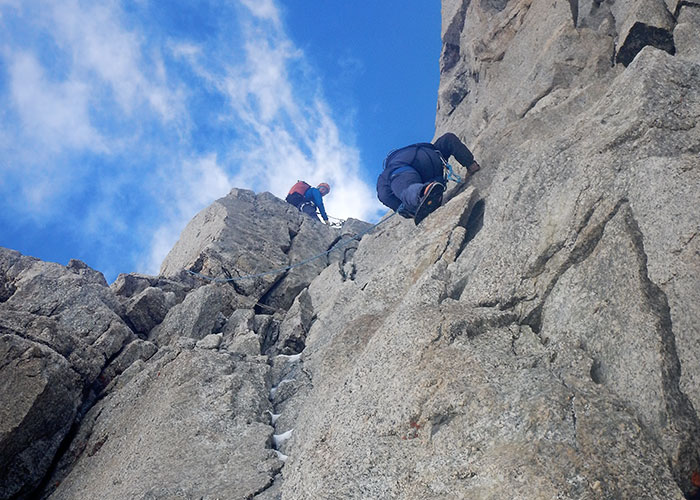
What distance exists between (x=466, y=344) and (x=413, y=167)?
292 inches

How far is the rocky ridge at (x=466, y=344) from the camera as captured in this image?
5.03 m

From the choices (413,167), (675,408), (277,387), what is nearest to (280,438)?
(277,387)

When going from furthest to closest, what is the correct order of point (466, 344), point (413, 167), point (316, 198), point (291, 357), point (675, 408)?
1. point (316, 198)
2. point (413, 167)
3. point (291, 357)
4. point (466, 344)
5. point (675, 408)

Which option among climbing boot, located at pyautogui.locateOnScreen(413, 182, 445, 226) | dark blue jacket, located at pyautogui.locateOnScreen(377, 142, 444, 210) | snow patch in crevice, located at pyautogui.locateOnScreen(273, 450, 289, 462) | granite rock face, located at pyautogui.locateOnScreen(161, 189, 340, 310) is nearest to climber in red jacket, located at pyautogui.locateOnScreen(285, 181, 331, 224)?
granite rock face, located at pyautogui.locateOnScreen(161, 189, 340, 310)

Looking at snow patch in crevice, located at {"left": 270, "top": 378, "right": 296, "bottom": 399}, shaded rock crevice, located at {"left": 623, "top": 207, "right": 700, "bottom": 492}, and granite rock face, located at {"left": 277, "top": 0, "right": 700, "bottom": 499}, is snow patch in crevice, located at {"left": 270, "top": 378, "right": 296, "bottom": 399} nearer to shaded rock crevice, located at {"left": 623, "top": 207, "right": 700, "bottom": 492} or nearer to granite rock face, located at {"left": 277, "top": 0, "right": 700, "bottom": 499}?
granite rock face, located at {"left": 277, "top": 0, "right": 700, "bottom": 499}

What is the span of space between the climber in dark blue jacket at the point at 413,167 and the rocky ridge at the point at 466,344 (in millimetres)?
806

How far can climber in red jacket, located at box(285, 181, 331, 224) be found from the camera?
24.3 metres

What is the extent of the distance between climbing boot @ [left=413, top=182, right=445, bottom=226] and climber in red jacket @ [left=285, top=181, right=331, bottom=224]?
12908mm

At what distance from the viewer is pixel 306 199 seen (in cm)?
2478

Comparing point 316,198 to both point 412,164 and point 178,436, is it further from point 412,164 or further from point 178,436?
point 178,436

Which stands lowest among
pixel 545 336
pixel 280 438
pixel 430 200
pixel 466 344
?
pixel 545 336

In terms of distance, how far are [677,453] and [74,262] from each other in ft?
49.6

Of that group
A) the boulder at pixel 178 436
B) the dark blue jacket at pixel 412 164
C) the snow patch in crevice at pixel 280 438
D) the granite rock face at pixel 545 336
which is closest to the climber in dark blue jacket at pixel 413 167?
the dark blue jacket at pixel 412 164

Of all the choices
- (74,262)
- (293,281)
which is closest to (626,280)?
(293,281)
